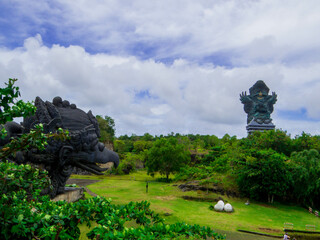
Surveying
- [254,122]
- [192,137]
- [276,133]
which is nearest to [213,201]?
[276,133]

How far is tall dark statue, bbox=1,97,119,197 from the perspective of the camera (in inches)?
213

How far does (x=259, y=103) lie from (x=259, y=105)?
31cm

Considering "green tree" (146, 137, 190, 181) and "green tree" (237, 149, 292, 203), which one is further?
"green tree" (146, 137, 190, 181)

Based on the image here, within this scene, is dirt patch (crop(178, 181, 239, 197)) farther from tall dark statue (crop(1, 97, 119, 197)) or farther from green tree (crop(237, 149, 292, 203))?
tall dark statue (crop(1, 97, 119, 197))

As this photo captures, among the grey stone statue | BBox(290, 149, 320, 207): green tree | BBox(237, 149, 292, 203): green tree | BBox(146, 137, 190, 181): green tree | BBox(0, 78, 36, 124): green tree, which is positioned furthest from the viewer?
the grey stone statue

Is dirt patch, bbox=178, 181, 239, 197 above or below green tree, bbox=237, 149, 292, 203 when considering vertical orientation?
below

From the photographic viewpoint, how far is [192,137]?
248 feet

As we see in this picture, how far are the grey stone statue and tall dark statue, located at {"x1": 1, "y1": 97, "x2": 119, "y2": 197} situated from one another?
36.1 metres

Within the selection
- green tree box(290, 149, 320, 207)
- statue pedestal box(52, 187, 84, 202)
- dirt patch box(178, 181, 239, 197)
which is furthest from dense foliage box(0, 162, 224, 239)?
green tree box(290, 149, 320, 207)

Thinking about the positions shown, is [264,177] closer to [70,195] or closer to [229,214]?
[229,214]

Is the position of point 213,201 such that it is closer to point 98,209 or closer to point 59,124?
point 59,124

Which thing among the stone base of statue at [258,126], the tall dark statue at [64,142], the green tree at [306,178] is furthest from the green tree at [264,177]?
the stone base of statue at [258,126]

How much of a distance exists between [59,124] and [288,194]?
66.3 ft

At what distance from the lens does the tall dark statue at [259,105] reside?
38344 millimetres
